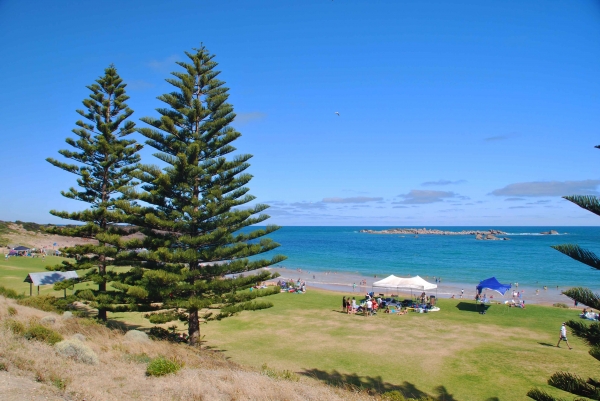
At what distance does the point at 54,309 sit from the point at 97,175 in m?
4.77

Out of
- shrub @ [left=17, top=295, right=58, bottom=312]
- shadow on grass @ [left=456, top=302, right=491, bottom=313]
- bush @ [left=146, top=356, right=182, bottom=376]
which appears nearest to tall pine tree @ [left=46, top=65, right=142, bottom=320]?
shrub @ [left=17, top=295, right=58, bottom=312]

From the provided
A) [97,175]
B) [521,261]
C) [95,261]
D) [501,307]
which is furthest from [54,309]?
[521,261]

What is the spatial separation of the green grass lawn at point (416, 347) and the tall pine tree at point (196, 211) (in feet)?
6.51

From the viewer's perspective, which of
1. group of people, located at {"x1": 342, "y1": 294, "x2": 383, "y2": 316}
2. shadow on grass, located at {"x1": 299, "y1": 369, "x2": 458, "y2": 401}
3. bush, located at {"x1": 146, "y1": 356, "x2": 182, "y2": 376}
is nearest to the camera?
bush, located at {"x1": 146, "y1": 356, "x2": 182, "y2": 376}

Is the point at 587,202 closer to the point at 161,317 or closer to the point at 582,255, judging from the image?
the point at 582,255

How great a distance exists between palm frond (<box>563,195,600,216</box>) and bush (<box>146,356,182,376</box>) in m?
6.59

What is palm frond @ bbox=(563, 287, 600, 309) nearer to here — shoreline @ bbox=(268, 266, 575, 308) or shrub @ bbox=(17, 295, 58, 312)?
Result: shrub @ bbox=(17, 295, 58, 312)

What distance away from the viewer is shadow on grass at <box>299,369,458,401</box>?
7883 mm

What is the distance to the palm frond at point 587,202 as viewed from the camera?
470 cm

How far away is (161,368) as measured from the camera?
6551mm

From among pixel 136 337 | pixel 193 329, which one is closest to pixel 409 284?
pixel 193 329

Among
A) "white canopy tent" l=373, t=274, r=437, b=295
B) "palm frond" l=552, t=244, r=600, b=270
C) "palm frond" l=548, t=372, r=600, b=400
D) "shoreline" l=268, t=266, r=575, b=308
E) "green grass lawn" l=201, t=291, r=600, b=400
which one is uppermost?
"palm frond" l=552, t=244, r=600, b=270

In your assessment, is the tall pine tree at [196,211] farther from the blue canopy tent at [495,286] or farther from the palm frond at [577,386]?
the blue canopy tent at [495,286]

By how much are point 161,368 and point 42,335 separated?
3171mm
